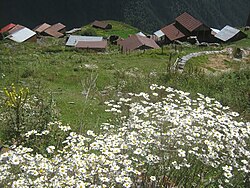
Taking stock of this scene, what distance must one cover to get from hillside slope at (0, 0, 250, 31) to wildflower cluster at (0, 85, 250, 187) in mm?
109681

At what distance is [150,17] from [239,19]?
171 ft

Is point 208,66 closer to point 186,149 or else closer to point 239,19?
point 186,149

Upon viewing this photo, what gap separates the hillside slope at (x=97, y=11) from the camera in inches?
4791

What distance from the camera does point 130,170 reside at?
374 centimetres

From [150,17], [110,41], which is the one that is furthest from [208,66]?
[150,17]

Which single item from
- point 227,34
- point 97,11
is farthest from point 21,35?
point 97,11

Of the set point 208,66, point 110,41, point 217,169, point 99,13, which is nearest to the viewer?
point 217,169

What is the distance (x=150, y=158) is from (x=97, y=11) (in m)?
132

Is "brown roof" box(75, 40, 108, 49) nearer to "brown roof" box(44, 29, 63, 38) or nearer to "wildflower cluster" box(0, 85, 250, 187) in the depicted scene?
"brown roof" box(44, 29, 63, 38)

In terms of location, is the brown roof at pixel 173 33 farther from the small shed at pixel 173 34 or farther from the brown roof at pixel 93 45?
the brown roof at pixel 93 45

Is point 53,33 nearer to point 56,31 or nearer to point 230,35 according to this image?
point 56,31

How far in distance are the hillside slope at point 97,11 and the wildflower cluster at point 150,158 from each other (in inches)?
4318

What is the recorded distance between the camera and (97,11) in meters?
132

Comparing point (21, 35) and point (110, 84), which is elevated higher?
point (110, 84)
